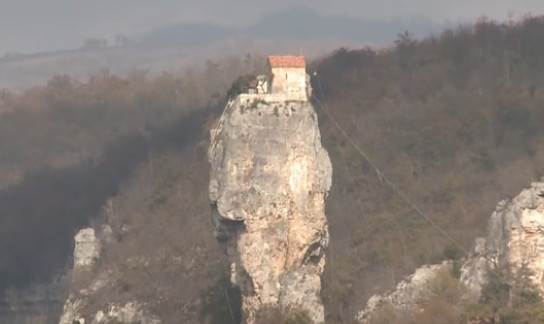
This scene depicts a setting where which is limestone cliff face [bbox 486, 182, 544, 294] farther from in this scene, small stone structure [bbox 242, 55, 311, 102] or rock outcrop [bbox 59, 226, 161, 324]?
rock outcrop [bbox 59, 226, 161, 324]

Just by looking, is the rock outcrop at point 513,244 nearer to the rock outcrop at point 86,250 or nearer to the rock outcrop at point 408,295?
the rock outcrop at point 408,295

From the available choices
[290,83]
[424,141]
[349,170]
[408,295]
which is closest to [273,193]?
[290,83]

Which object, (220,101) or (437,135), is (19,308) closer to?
(220,101)

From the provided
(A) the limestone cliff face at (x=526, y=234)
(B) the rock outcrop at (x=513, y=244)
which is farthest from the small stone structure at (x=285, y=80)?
(A) the limestone cliff face at (x=526, y=234)

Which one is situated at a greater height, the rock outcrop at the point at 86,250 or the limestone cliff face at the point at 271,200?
the limestone cliff face at the point at 271,200

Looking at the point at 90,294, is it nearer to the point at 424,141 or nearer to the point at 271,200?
the point at 424,141

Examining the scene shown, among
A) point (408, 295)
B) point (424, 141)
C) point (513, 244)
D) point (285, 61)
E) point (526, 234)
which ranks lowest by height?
point (424, 141)

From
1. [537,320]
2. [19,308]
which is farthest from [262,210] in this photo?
Result: [19,308]
